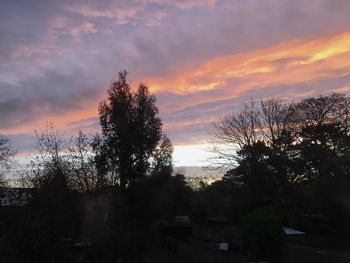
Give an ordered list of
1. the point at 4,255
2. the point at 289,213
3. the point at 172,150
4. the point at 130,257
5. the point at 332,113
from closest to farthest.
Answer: the point at 4,255
the point at 130,257
the point at 289,213
the point at 332,113
the point at 172,150

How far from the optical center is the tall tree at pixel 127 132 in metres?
46.3

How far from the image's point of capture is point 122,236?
721 inches

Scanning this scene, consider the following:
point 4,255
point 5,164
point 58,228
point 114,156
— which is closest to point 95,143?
point 114,156

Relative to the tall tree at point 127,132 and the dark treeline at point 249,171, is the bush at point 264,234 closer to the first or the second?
the dark treeline at point 249,171

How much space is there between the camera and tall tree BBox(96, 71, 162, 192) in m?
46.3

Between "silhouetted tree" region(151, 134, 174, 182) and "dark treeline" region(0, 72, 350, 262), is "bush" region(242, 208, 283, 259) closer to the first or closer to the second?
"dark treeline" region(0, 72, 350, 262)

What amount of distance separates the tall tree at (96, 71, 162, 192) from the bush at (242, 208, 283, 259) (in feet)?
59.0

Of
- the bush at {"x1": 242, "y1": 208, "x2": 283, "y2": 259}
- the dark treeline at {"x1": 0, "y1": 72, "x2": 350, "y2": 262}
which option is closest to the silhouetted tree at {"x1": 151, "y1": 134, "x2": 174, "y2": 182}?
the dark treeline at {"x1": 0, "y1": 72, "x2": 350, "y2": 262}

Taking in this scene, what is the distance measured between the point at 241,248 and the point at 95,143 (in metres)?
19.1

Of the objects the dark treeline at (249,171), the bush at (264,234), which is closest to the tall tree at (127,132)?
the dark treeline at (249,171)

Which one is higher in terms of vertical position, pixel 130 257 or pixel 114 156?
pixel 114 156

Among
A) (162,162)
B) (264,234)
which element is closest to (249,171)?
(162,162)

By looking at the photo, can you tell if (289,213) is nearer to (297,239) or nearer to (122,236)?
(297,239)

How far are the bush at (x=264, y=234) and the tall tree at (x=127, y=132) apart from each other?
708 inches
